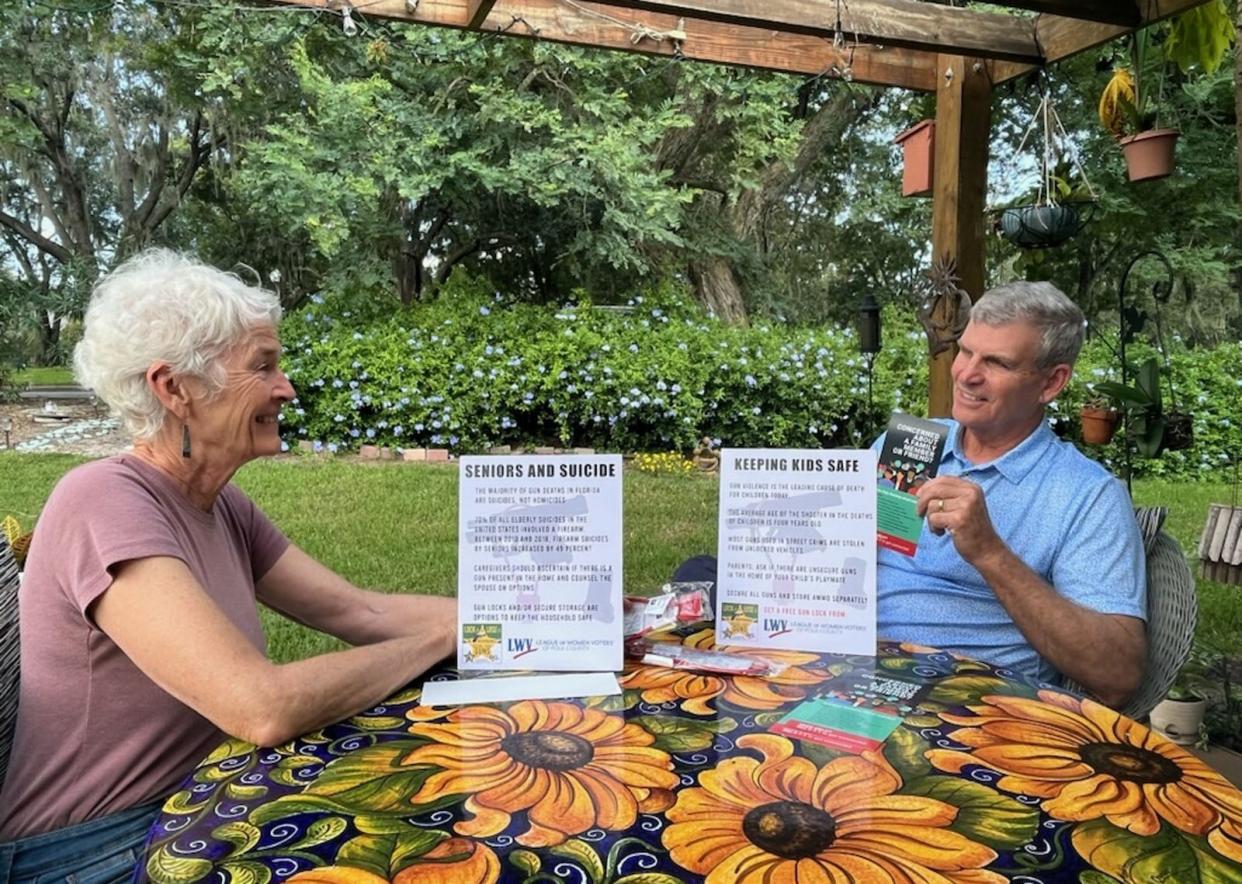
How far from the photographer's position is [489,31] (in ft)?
10.7

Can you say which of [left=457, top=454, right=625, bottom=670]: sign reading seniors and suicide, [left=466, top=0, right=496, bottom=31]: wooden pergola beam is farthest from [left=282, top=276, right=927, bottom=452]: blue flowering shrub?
[left=457, top=454, right=625, bottom=670]: sign reading seniors and suicide

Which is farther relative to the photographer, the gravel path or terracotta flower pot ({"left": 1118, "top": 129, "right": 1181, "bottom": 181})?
the gravel path

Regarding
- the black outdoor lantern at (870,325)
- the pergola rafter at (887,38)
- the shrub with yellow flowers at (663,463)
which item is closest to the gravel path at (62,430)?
the shrub with yellow flowers at (663,463)

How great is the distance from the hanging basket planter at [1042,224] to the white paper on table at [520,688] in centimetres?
298

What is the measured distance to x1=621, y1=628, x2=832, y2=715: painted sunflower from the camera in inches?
45.2

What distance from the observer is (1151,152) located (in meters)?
3.22

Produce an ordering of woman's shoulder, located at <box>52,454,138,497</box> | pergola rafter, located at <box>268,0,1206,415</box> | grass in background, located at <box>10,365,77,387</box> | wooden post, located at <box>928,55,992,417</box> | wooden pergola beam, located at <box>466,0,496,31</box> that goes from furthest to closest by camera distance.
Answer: grass in background, located at <box>10,365,77,387</box> → wooden post, located at <box>928,55,992,417</box> → pergola rafter, located at <box>268,0,1206,415</box> → wooden pergola beam, located at <box>466,0,496,31</box> → woman's shoulder, located at <box>52,454,138,497</box>

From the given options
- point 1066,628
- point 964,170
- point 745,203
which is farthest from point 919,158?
point 745,203

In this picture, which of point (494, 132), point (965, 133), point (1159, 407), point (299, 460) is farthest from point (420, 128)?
point (1159, 407)

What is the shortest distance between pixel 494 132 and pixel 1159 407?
19.9 feet

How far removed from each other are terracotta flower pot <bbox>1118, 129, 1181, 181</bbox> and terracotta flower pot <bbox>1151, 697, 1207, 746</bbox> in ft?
6.11

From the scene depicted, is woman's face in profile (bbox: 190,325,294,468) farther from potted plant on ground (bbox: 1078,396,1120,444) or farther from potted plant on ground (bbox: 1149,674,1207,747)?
potted plant on ground (bbox: 1078,396,1120,444)

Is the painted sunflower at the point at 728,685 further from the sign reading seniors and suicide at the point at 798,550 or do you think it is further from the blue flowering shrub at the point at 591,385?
the blue flowering shrub at the point at 591,385

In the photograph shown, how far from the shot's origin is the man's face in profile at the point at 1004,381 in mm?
1701
